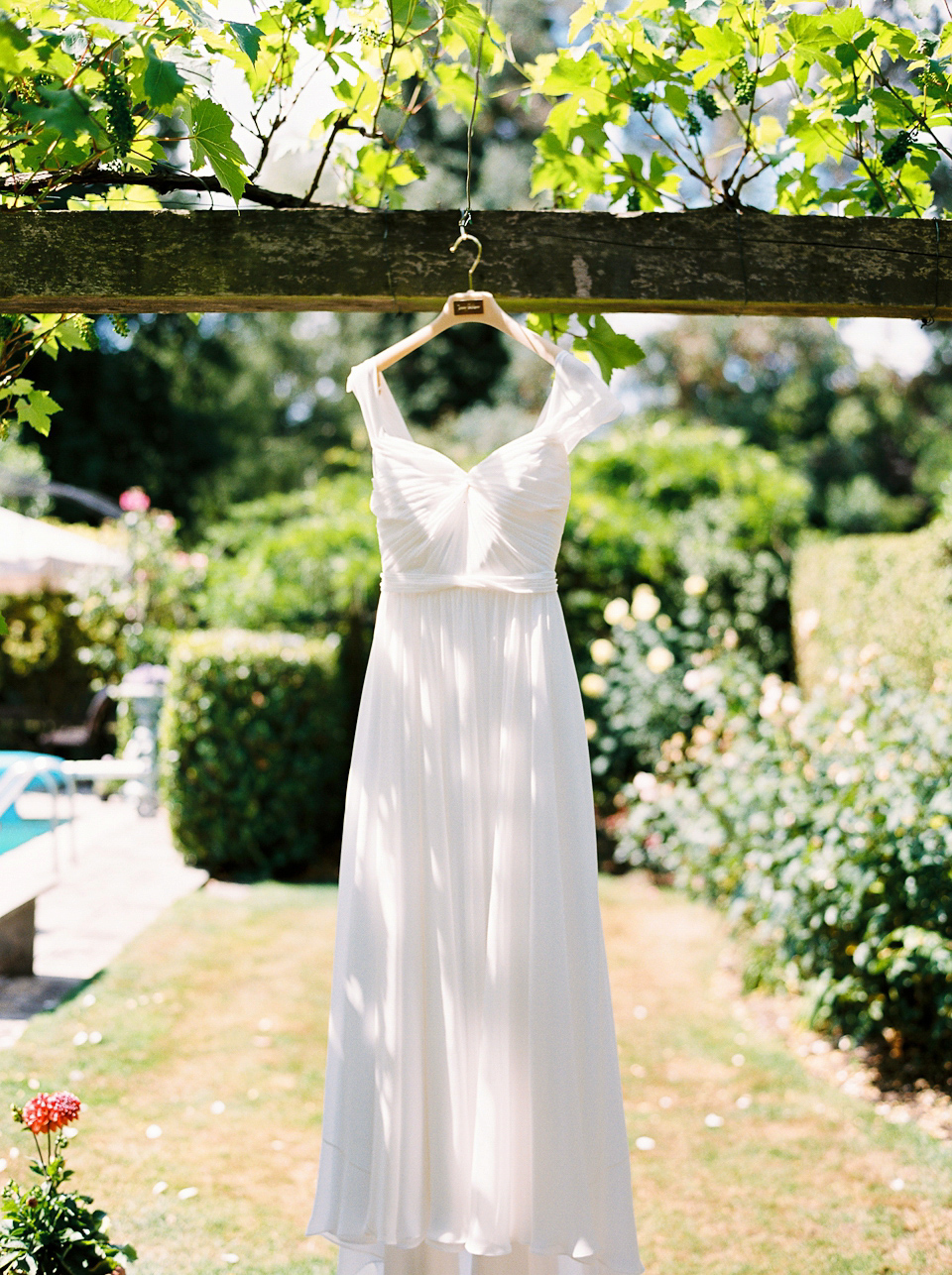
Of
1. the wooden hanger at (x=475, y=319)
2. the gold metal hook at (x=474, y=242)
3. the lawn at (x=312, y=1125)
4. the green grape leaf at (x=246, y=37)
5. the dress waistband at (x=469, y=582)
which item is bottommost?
the lawn at (x=312, y=1125)

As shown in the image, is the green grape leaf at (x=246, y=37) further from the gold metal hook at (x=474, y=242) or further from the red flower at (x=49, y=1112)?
the red flower at (x=49, y=1112)

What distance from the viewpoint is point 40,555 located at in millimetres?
7449

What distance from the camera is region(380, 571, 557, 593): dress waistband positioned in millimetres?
1692

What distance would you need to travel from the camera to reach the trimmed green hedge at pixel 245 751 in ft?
18.2

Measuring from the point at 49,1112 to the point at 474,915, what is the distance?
90 centimetres

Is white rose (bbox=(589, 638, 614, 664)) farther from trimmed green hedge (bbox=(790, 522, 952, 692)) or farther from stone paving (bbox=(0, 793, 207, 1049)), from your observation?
stone paving (bbox=(0, 793, 207, 1049))

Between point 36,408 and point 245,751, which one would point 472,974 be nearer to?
point 36,408

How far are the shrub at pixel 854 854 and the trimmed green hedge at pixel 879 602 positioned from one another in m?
0.32

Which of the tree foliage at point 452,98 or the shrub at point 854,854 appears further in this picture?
the shrub at point 854,854

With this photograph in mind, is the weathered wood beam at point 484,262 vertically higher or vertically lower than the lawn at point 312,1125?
higher

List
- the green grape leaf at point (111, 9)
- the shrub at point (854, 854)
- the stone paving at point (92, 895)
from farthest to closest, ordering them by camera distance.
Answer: the stone paving at point (92, 895), the shrub at point (854, 854), the green grape leaf at point (111, 9)

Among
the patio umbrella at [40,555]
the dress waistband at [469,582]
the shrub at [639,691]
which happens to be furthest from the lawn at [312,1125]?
the patio umbrella at [40,555]

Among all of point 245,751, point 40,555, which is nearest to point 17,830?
point 245,751

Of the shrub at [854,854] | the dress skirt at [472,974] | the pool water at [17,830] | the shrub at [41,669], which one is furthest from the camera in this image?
the shrub at [41,669]
